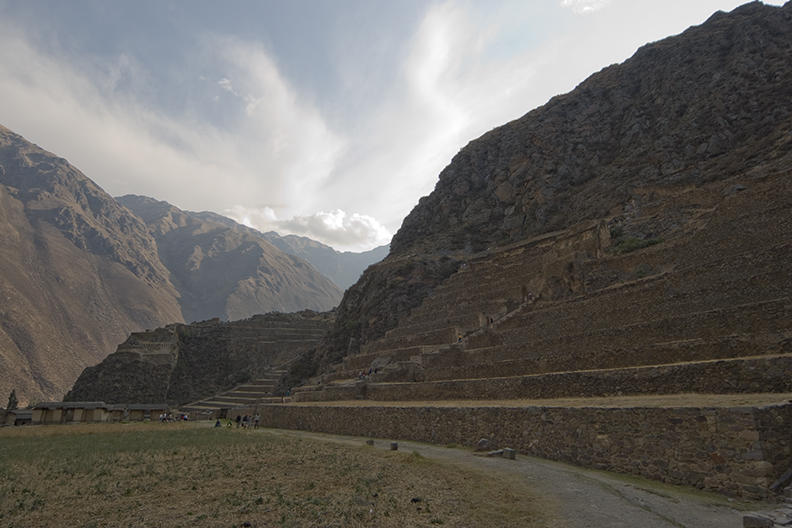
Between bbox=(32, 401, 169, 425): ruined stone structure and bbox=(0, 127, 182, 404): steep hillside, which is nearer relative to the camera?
bbox=(32, 401, 169, 425): ruined stone structure

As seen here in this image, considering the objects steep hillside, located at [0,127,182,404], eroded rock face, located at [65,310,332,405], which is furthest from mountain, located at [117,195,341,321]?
eroded rock face, located at [65,310,332,405]

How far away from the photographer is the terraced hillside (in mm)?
9531

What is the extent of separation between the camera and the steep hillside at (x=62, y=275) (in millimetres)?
70500

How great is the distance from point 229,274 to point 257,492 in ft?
504

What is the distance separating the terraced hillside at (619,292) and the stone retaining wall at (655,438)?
0.11 feet

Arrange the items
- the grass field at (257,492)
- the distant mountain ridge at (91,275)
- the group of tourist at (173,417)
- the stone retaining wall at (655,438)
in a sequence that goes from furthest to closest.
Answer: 1. the distant mountain ridge at (91,275)
2. the group of tourist at (173,417)
3. the stone retaining wall at (655,438)
4. the grass field at (257,492)

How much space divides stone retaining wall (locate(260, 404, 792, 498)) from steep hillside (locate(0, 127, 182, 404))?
2751 inches

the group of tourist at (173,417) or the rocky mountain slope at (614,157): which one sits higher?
the rocky mountain slope at (614,157)

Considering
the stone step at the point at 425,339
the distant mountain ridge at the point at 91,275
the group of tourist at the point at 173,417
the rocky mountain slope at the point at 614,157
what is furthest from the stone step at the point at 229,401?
the distant mountain ridge at the point at 91,275

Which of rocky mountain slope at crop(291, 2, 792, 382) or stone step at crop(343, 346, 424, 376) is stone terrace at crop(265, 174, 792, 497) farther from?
rocky mountain slope at crop(291, 2, 792, 382)

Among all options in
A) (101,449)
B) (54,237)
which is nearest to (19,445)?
(101,449)

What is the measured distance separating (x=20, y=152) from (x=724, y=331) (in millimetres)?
169267

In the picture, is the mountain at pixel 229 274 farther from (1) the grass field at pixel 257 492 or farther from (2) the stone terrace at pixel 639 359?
(1) the grass field at pixel 257 492

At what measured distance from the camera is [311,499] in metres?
7.83
